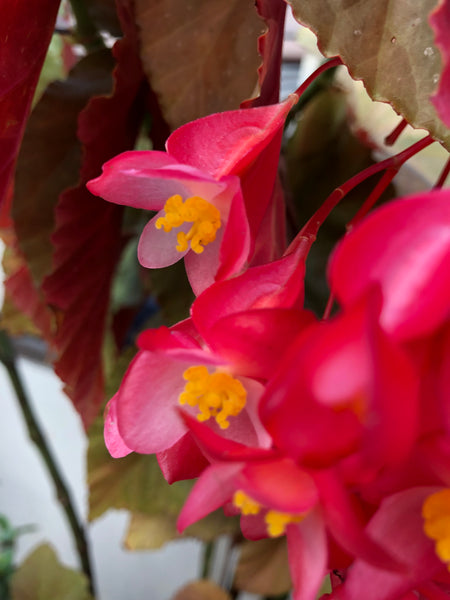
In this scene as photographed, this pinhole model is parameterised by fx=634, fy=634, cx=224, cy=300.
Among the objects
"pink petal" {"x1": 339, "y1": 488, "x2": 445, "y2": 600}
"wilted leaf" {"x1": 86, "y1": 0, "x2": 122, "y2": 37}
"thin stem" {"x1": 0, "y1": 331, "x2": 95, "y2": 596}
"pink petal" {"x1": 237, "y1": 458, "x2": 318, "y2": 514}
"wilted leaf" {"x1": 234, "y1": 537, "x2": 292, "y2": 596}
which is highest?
"wilted leaf" {"x1": 86, "y1": 0, "x2": 122, "y2": 37}

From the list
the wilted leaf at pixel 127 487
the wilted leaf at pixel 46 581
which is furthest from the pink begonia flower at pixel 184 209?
the wilted leaf at pixel 46 581

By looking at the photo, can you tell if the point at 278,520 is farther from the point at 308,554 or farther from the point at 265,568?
the point at 265,568

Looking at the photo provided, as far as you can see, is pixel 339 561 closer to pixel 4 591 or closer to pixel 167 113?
pixel 167 113

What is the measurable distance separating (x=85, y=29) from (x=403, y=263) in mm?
285

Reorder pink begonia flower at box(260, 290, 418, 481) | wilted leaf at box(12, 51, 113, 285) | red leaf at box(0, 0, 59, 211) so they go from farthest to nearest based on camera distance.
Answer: wilted leaf at box(12, 51, 113, 285) < red leaf at box(0, 0, 59, 211) < pink begonia flower at box(260, 290, 418, 481)

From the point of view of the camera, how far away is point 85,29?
34cm

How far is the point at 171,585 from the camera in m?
0.91

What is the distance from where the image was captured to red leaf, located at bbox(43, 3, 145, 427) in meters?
0.27

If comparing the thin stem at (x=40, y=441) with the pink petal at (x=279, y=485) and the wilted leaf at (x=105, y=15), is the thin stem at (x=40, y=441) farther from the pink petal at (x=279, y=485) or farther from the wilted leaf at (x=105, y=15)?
the pink petal at (x=279, y=485)

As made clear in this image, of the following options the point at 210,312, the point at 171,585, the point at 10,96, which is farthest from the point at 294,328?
the point at 171,585

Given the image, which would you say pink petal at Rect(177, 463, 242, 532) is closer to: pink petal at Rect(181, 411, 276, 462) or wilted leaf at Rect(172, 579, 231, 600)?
pink petal at Rect(181, 411, 276, 462)

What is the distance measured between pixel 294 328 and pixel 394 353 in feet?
0.10

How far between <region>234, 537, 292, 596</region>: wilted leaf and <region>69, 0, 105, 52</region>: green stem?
345 millimetres

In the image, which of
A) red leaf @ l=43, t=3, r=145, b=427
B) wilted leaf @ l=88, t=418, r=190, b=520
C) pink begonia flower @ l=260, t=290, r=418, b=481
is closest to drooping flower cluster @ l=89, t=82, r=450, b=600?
pink begonia flower @ l=260, t=290, r=418, b=481
